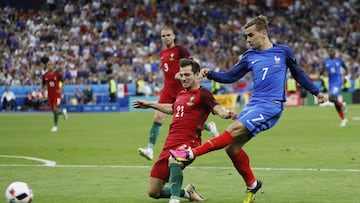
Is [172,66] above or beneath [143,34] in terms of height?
above

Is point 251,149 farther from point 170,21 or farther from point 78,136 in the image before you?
point 170,21

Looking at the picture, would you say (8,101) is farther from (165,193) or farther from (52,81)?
(165,193)

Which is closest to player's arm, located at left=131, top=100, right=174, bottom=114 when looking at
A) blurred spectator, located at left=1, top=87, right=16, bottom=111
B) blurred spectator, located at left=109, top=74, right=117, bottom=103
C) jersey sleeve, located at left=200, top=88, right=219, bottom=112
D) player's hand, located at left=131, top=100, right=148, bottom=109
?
player's hand, located at left=131, top=100, right=148, bottom=109

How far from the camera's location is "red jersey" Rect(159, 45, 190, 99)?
17328 mm

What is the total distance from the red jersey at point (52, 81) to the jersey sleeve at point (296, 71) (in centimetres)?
1910

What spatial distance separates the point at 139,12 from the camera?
170 ft

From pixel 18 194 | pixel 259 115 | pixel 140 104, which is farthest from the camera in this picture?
pixel 140 104

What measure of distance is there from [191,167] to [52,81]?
15.0 m

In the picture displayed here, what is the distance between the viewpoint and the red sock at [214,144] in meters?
9.99

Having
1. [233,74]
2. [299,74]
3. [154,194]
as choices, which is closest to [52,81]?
[233,74]

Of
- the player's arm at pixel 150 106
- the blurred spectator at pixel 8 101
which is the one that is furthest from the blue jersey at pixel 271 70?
the blurred spectator at pixel 8 101

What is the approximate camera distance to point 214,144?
1014 centimetres

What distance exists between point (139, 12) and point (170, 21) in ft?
6.86

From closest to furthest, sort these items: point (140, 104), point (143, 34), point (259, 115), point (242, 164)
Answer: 1. point (259, 115)
2. point (242, 164)
3. point (140, 104)
4. point (143, 34)
